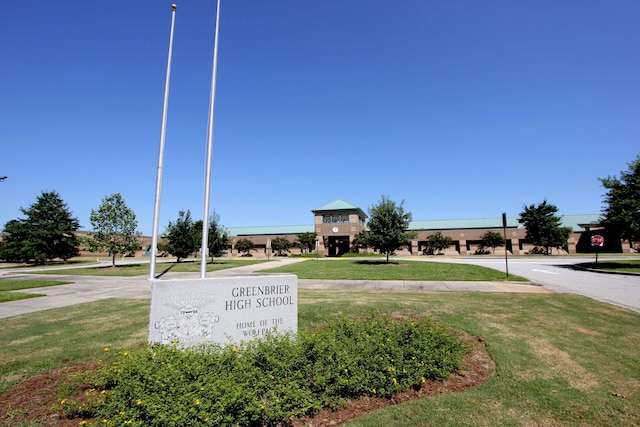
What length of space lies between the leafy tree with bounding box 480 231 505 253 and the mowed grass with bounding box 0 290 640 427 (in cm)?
5431

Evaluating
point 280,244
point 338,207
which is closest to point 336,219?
point 338,207

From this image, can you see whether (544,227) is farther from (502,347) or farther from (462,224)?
(502,347)

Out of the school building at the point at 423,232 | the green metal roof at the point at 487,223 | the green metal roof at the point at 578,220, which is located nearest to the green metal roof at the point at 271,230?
the school building at the point at 423,232

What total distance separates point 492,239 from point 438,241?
384 inches

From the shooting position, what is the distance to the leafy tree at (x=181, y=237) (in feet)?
104

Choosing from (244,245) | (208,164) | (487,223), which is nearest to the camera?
(208,164)

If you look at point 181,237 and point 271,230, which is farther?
point 271,230

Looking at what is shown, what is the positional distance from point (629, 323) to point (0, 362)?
12712 millimetres

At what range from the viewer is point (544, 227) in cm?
5509

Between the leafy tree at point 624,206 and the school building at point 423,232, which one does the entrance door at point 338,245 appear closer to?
the school building at point 423,232

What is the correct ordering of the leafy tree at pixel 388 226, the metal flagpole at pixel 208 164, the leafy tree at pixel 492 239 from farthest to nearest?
the leafy tree at pixel 492 239 < the leafy tree at pixel 388 226 < the metal flagpole at pixel 208 164

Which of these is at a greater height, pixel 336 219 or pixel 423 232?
pixel 336 219

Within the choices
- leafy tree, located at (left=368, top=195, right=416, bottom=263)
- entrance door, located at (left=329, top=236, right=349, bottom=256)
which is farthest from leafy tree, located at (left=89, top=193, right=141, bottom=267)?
entrance door, located at (left=329, top=236, right=349, bottom=256)

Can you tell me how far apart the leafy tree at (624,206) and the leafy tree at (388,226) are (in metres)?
13.7
